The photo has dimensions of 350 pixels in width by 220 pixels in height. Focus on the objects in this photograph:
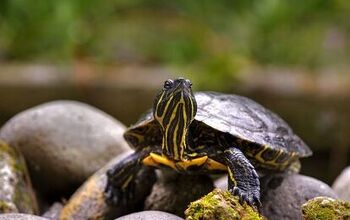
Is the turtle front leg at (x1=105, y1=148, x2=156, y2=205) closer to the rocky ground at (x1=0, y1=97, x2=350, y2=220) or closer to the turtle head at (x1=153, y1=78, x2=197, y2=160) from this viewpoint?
the rocky ground at (x1=0, y1=97, x2=350, y2=220)

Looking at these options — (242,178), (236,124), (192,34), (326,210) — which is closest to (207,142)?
(236,124)

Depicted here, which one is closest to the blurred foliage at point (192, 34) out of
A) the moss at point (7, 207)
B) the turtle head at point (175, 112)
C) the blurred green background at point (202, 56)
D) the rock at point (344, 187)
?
the blurred green background at point (202, 56)

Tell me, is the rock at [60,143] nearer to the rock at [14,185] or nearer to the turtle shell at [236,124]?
the rock at [14,185]

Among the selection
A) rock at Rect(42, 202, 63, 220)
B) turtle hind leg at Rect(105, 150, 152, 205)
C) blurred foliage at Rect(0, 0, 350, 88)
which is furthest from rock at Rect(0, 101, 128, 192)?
blurred foliage at Rect(0, 0, 350, 88)

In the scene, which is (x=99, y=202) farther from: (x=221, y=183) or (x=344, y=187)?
(x=344, y=187)

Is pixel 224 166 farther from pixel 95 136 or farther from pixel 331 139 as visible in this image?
pixel 331 139
